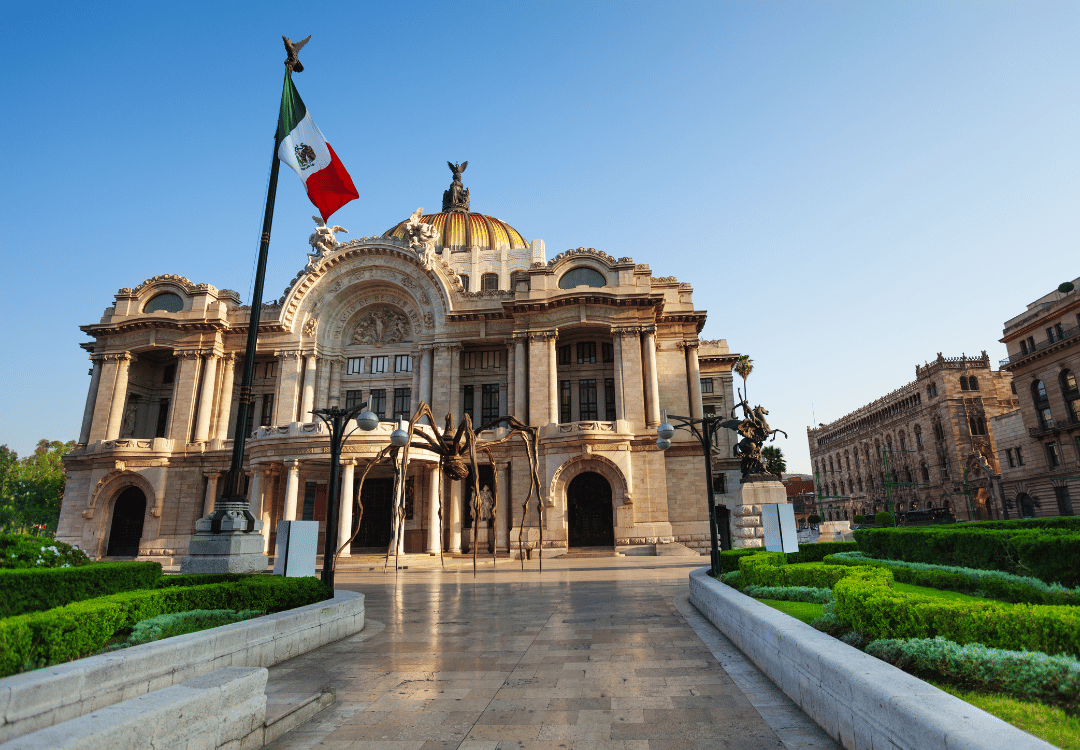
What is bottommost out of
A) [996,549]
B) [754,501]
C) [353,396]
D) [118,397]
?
[996,549]

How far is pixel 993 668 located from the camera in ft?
14.4

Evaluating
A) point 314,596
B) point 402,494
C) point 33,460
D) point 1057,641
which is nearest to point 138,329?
point 402,494

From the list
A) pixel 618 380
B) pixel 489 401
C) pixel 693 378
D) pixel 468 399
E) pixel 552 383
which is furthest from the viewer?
pixel 468 399

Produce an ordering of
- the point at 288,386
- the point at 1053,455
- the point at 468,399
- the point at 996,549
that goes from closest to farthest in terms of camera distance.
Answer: the point at 996,549 → the point at 288,386 → the point at 468,399 → the point at 1053,455

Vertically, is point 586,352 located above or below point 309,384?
above

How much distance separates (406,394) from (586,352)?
12.5m

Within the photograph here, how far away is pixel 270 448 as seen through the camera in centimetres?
3309

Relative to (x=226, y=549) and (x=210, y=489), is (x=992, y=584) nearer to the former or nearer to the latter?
(x=226, y=549)

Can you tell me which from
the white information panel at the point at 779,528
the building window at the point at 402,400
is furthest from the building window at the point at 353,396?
the white information panel at the point at 779,528

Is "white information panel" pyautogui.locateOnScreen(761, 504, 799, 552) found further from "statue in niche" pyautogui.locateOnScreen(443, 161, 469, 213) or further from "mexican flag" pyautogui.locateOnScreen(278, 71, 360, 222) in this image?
"statue in niche" pyautogui.locateOnScreen(443, 161, 469, 213)

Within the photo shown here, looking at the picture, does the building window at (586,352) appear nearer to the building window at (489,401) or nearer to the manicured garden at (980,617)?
the building window at (489,401)

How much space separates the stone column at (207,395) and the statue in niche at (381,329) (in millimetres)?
9366

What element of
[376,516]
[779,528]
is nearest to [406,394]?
[376,516]

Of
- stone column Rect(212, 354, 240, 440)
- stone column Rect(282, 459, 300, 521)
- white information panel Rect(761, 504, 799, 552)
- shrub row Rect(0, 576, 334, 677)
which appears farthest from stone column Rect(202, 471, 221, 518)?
white information panel Rect(761, 504, 799, 552)
